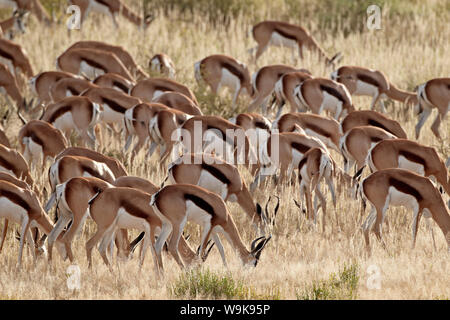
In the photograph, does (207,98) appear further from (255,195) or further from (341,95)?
(255,195)

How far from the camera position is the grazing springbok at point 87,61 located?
15320mm

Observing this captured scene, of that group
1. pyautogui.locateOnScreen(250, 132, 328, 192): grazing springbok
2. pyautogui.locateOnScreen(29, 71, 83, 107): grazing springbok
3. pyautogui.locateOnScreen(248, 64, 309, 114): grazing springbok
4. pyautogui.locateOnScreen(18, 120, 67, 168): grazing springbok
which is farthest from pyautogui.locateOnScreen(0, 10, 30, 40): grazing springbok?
pyautogui.locateOnScreen(250, 132, 328, 192): grazing springbok

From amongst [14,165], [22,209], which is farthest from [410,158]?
[14,165]

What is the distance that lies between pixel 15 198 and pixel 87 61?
768cm

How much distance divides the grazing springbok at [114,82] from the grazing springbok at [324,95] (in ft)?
9.32

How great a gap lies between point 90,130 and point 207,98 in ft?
8.51

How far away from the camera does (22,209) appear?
8.18 meters

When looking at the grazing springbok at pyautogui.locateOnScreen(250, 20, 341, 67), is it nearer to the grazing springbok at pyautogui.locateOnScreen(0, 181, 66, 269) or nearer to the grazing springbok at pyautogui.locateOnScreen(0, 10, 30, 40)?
the grazing springbok at pyautogui.locateOnScreen(0, 10, 30, 40)

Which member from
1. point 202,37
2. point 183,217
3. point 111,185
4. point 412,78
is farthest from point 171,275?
point 202,37

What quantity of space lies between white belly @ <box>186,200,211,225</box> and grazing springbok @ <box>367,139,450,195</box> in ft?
8.36

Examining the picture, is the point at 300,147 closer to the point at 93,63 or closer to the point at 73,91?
the point at 73,91

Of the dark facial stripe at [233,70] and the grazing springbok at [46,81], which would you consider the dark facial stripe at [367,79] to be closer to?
the dark facial stripe at [233,70]

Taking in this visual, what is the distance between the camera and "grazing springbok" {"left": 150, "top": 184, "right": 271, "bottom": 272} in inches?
304

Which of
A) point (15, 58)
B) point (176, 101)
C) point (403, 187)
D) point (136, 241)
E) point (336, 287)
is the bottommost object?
point (336, 287)
